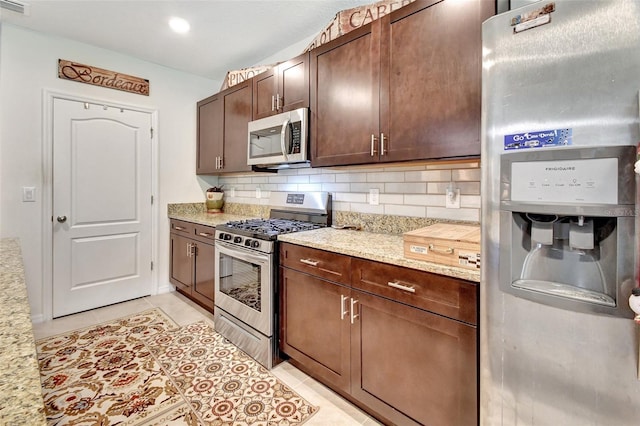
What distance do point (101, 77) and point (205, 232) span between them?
1.89m

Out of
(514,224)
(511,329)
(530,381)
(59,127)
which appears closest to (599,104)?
(514,224)

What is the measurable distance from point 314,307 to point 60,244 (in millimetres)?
2671

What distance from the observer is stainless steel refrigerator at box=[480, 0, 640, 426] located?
83 cm

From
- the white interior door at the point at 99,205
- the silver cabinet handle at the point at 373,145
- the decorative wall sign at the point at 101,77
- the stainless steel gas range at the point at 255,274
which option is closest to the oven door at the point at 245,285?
the stainless steel gas range at the point at 255,274

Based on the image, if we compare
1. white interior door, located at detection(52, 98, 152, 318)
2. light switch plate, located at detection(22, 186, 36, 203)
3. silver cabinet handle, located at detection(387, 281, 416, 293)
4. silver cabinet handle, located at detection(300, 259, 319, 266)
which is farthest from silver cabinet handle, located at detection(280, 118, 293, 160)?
light switch plate, located at detection(22, 186, 36, 203)

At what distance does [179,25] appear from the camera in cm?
257

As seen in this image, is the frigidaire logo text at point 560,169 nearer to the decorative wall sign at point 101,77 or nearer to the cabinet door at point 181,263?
the cabinet door at point 181,263

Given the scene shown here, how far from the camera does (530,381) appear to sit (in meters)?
1.00

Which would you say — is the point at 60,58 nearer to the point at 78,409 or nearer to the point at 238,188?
the point at 238,188

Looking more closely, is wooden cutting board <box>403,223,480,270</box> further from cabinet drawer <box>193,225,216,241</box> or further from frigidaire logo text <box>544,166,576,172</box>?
cabinet drawer <box>193,225,216,241</box>

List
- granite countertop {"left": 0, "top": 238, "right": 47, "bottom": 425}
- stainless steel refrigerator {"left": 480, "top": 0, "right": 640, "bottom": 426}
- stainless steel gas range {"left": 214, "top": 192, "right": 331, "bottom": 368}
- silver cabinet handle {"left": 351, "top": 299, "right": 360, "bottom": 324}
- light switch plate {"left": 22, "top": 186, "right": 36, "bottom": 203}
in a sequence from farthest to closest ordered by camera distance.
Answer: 1. light switch plate {"left": 22, "top": 186, "right": 36, "bottom": 203}
2. stainless steel gas range {"left": 214, "top": 192, "right": 331, "bottom": 368}
3. silver cabinet handle {"left": 351, "top": 299, "right": 360, "bottom": 324}
4. stainless steel refrigerator {"left": 480, "top": 0, "right": 640, "bottom": 426}
5. granite countertop {"left": 0, "top": 238, "right": 47, "bottom": 425}

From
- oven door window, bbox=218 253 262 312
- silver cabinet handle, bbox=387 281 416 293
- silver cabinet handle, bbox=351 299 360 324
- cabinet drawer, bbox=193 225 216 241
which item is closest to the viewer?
silver cabinet handle, bbox=387 281 416 293

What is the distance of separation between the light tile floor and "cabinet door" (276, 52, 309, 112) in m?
1.92

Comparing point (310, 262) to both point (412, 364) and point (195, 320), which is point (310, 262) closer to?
point (412, 364)
